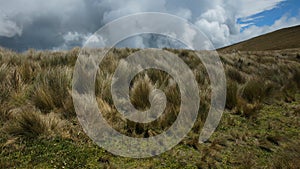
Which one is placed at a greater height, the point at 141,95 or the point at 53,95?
the point at 141,95

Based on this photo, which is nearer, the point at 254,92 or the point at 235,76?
the point at 254,92

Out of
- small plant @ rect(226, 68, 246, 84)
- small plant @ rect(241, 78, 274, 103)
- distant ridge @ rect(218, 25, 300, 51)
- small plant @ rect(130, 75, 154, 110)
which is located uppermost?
distant ridge @ rect(218, 25, 300, 51)

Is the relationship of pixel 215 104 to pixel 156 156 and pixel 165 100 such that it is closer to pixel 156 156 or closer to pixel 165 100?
pixel 165 100

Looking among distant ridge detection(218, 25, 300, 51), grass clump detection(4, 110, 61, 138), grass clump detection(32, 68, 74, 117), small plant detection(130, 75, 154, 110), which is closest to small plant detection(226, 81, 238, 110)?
small plant detection(130, 75, 154, 110)

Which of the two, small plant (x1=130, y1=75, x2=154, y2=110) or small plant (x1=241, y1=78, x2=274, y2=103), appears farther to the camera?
small plant (x1=241, y1=78, x2=274, y2=103)

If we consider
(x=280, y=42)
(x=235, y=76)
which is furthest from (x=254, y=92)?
(x=280, y=42)

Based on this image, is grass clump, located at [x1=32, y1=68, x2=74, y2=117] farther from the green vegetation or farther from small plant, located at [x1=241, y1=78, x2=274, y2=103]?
small plant, located at [x1=241, y1=78, x2=274, y2=103]

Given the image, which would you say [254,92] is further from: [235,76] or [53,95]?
[53,95]

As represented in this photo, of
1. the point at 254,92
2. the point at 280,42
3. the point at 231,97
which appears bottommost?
the point at 231,97

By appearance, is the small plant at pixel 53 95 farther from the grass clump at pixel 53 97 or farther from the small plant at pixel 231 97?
the small plant at pixel 231 97

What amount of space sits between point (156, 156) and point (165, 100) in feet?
5.11

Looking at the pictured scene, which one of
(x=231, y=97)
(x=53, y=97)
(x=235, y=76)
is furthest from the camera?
(x=235, y=76)

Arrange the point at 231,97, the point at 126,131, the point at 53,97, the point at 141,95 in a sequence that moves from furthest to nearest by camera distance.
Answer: the point at 231,97
the point at 141,95
the point at 53,97
the point at 126,131

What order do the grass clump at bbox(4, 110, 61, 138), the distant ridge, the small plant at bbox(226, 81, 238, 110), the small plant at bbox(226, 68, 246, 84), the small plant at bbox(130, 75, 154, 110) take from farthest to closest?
the distant ridge → the small plant at bbox(226, 68, 246, 84) → the small plant at bbox(226, 81, 238, 110) → the small plant at bbox(130, 75, 154, 110) → the grass clump at bbox(4, 110, 61, 138)
